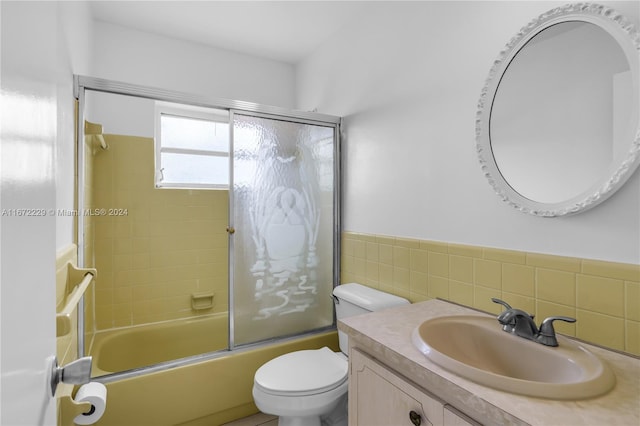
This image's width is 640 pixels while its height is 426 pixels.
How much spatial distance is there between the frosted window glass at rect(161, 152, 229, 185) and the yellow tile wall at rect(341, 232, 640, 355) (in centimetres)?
160

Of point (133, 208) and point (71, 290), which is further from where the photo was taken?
point (133, 208)

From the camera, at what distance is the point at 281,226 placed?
2078 mm

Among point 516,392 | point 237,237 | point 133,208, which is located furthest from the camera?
point 133,208

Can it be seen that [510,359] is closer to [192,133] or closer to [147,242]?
[147,242]

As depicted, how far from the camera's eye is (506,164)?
4.18ft

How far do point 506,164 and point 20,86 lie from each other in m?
1.42

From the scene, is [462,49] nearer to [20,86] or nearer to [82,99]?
[20,86]

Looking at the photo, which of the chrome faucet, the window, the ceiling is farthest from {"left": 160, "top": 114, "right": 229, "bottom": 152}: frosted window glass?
the chrome faucet

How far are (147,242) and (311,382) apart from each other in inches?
68.5

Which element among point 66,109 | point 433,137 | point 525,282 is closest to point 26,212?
point 66,109

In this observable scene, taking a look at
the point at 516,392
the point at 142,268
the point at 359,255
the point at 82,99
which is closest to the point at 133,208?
the point at 142,268

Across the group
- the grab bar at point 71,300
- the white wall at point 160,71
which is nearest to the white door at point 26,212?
the grab bar at point 71,300

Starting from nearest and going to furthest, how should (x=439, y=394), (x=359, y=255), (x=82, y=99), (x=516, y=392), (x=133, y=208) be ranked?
(x=516, y=392), (x=439, y=394), (x=82, y=99), (x=359, y=255), (x=133, y=208)

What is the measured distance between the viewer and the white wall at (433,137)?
111cm
